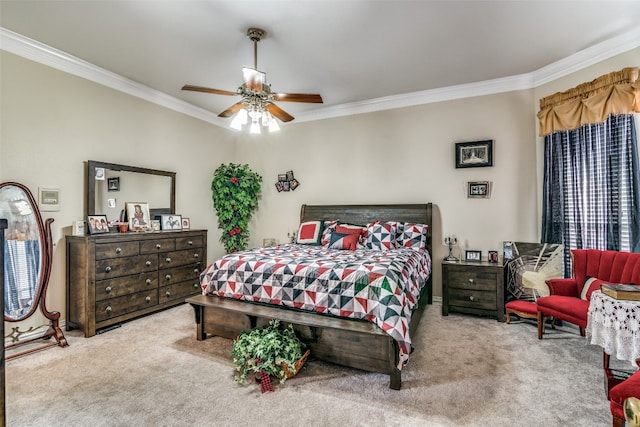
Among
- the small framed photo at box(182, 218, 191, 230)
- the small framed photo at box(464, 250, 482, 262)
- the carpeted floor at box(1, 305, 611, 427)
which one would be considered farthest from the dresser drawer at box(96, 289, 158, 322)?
the small framed photo at box(464, 250, 482, 262)

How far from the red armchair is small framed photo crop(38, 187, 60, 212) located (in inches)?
→ 198

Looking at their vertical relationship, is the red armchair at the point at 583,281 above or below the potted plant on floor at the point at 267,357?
above

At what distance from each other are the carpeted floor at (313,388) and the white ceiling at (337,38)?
2913 millimetres

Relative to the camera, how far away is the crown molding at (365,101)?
292 cm

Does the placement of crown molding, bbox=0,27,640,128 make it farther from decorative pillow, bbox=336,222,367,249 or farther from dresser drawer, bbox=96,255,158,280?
dresser drawer, bbox=96,255,158,280

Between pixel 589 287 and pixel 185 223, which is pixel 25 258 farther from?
pixel 589 287

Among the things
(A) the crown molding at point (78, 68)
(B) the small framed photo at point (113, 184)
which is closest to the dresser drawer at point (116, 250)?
(B) the small framed photo at point (113, 184)

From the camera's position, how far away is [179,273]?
402cm

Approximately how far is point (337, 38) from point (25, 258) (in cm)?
365

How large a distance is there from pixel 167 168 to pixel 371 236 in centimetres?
312

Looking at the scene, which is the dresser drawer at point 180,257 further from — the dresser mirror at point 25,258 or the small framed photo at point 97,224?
the dresser mirror at point 25,258

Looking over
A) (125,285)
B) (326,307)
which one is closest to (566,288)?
(326,307)

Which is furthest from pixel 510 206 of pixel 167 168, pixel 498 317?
pixel 167 168

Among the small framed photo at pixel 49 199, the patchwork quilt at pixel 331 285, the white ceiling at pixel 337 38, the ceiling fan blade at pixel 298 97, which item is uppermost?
the white ceiling at pixel 337 38
